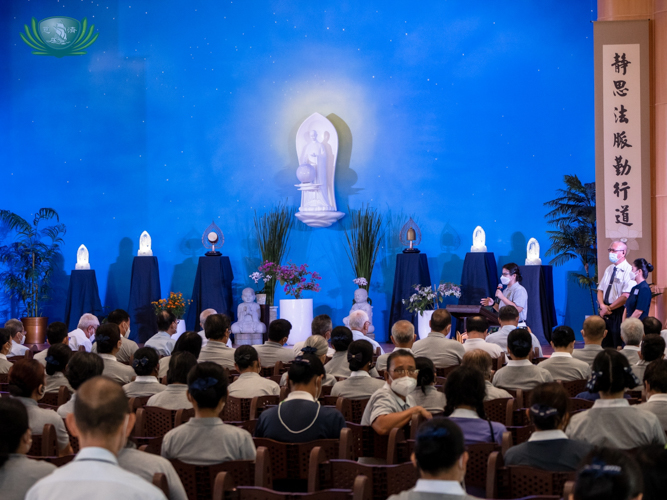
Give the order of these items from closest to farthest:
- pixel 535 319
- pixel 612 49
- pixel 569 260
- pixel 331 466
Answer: pixel 331 466 → pixel 612 49 → pixel 535 319 → pixel 569 260

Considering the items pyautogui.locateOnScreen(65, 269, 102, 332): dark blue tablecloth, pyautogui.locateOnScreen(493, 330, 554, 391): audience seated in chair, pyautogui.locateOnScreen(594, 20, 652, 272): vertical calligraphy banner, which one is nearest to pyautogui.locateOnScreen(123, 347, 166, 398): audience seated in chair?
pyautogui.locateOnScreen(493, 330, 554, 391): audience seated in chair

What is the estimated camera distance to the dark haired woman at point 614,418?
299 centimetres

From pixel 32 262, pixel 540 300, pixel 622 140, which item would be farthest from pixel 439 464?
pixel 32 262

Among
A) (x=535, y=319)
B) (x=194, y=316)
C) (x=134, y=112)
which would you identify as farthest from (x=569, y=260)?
(x=134, y=112)

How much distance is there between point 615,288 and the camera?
735 centimetres

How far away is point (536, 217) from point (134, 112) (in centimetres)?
633

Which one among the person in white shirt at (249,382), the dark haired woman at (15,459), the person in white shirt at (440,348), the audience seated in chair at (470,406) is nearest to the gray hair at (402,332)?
the person in white shirt at (440,348)

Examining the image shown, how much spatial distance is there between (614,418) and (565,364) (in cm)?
178

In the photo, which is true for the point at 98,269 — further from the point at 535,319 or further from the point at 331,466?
the point at 331,466

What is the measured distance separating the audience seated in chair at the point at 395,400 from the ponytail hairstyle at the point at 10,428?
1.61 m

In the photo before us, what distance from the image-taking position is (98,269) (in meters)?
11.8

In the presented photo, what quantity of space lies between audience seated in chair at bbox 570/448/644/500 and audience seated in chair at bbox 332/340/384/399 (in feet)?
8.32

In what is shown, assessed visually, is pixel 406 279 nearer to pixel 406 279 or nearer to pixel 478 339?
pixel 406 279

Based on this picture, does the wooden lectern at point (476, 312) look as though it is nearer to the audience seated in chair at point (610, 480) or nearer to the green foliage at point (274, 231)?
the green foliage at point (274, 231)
